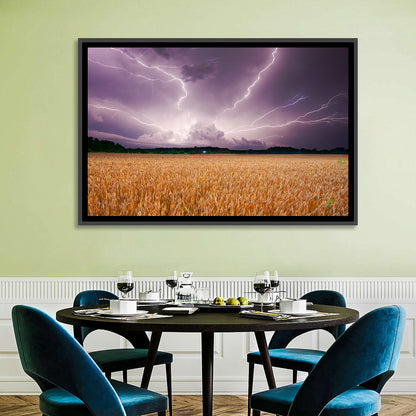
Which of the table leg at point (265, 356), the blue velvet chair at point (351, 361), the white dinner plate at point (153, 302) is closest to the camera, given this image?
the blue velvet chair at point (351, 361)

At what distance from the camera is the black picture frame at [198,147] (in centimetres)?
418

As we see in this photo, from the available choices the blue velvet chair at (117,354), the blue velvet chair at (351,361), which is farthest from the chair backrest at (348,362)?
the blue velvet chair at (117,354)

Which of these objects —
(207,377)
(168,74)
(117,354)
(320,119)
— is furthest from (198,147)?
(207,377)

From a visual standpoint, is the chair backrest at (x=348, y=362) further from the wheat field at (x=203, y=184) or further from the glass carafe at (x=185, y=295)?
the wheat field at (x=203, y=184)

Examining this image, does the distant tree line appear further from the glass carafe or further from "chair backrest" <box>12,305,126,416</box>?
"chair backrest" <box>12,305,126,416</box>

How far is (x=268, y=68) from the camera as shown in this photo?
13.8ft

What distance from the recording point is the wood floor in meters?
3.72

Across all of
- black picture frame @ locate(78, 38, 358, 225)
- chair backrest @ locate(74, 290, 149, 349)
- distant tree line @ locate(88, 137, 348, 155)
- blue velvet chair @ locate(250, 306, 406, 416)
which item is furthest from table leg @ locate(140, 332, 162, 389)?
distant tree line @ locate(88, 137, 348, 155)

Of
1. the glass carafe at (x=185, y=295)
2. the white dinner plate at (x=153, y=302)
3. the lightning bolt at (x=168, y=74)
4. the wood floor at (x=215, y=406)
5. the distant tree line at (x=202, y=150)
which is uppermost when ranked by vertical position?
the lightning bolt at (x=168, y=74)

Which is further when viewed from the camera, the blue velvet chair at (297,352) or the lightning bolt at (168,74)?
the lightning bolt at (168,74)

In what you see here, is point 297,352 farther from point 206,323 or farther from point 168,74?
point 168,74

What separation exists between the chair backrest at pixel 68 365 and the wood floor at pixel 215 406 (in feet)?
5.55

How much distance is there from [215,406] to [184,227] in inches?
47.0

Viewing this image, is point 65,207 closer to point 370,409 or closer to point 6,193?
point 6,193
